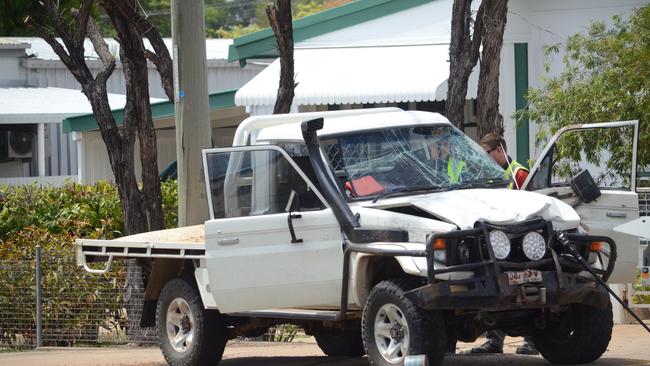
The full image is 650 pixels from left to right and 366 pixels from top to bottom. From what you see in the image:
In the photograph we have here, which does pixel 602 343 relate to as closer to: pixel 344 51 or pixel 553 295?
pixel 553 295

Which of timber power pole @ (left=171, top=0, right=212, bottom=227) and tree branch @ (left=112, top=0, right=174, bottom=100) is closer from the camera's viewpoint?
timber power pole @ (left=171, top=0, right=212, bottom=227)

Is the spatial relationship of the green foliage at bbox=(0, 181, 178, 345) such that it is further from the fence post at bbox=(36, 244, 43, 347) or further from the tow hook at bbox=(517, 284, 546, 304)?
the tow hook at bbox=(517, 284, 546, 304)

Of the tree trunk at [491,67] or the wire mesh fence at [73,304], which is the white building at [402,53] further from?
the wire mesh fence at [73,304]

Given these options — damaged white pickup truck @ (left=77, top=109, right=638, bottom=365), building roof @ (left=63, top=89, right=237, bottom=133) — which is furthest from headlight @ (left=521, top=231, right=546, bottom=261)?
building roof @ (left=63, top=89, right=237, bottom=133)

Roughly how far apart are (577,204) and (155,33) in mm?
5889

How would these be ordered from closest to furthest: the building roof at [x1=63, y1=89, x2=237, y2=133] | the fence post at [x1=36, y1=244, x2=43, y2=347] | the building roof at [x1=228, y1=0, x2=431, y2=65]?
the fence post at [x1=36, y1=244, x2=43, y2=347]
the building roof at [x1=228, y1=0, x2=431, y2=65]
the building roof at [x1=63, y1=89, x2=237, y2=133]

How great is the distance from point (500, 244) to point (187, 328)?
3.32 meters

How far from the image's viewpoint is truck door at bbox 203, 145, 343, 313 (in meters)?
9.83

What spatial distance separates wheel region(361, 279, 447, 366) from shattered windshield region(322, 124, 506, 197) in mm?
996

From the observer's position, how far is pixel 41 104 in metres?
29.3

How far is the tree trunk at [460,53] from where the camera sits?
1419 cm

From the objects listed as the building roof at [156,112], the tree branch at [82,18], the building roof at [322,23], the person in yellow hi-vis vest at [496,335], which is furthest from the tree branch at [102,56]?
the building roof at [156,112]

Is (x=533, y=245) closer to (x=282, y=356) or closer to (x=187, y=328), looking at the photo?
(x=187, y=328)

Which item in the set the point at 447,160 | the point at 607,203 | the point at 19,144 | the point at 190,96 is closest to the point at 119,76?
the point at 19,144
